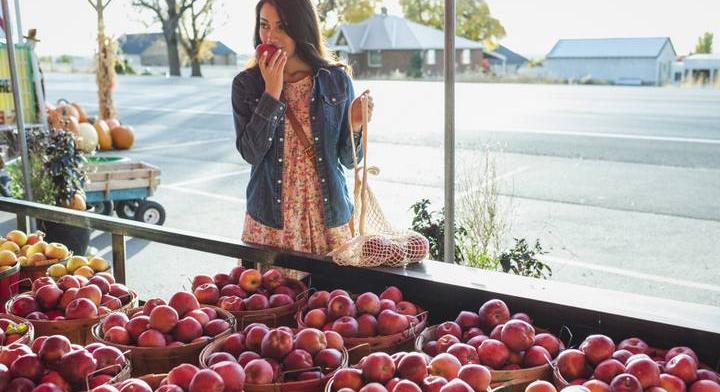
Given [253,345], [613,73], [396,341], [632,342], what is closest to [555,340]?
[632,342]

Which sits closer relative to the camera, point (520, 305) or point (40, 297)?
point (520, 305)

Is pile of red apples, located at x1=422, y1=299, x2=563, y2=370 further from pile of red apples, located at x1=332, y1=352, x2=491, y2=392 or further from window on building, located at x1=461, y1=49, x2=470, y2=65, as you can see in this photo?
window on building, located at x1=461, y1=49, x2=470, y2=65

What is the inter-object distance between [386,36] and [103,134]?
46495 mm

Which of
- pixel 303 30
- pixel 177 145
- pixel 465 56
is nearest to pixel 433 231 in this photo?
pixel 303 30

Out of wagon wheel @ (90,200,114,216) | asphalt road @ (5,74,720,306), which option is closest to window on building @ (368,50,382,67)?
asphalt road @ (5,74,720,306)

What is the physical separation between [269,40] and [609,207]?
23.6 ft

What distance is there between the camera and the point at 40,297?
2.99m

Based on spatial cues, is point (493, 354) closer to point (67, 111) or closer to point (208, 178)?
point (208, 178)

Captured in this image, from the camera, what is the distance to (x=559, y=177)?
38.3 ft

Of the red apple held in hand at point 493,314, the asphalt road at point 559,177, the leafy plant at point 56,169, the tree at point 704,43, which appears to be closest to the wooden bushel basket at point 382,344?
the red apple held in hand at point 493,314

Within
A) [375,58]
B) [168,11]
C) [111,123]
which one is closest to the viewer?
[111,123]

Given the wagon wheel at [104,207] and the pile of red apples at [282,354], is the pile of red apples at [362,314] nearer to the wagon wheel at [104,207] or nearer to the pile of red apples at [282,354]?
the pile of red apples at [282,354]

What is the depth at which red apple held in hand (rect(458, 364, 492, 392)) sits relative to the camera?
6.57 ft

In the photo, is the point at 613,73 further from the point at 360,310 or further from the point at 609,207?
the point at 360,310
